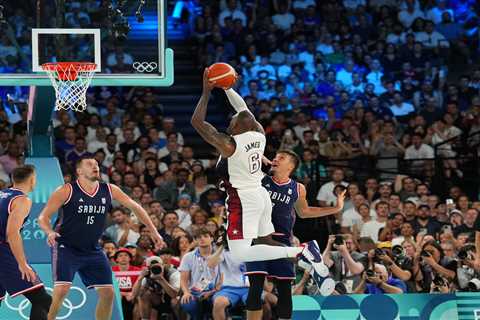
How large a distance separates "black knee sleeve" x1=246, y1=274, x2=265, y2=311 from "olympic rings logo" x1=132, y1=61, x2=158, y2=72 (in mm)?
2683

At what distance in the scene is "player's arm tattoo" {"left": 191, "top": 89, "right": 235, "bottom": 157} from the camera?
35.3ft

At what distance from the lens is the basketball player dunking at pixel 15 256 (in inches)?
429

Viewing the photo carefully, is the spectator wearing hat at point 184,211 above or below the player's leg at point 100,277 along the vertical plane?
above

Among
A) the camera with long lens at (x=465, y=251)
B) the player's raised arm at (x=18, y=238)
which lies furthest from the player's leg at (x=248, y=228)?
the camera with long lens at (x=465, y=251)

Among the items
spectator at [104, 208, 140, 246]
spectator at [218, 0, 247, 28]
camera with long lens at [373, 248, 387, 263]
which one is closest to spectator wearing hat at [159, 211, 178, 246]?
spectator at [104, 208, 140, 246]

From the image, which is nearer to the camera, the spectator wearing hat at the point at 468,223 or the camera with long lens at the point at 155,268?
the camera with long lens at the point at 155,268

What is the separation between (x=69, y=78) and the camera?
1241 cm

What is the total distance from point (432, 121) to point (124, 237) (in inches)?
288

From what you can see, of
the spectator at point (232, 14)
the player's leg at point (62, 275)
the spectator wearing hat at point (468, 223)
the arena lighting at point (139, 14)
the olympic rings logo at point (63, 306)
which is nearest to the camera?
the player's leg at point (62, 275)

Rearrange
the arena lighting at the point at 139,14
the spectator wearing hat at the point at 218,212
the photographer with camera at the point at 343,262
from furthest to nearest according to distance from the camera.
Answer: the spectator wearing hat at the point at 218,212
the photographer with camera at the point at 343,262
the arena lighting at the point at 139,14

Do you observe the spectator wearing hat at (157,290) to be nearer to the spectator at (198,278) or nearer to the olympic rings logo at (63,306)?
the spectator at (198,278)

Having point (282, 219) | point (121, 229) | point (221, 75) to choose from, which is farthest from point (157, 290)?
point (221, 75)

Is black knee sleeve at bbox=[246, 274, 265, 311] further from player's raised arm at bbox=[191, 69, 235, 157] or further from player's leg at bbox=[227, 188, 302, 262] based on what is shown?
player's raised arm at bbox=[191, 69, 235, 157]

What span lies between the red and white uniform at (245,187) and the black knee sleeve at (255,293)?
21.5 inches
